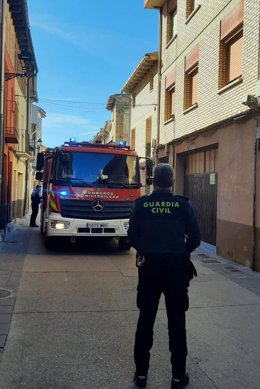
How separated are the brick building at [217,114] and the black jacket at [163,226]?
558 centimetres

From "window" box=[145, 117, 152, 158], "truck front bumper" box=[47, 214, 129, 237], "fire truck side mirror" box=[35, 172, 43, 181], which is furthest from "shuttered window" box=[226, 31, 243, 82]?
"window" box=[145, 117, 152, 158]

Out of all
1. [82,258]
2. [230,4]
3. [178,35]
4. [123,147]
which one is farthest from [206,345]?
[178,35]

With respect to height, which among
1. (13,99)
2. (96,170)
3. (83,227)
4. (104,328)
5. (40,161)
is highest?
(13,99)

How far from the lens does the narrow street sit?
3.87 meters

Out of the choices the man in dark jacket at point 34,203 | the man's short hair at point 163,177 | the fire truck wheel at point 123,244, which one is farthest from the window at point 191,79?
the man's short hair at point 163,177

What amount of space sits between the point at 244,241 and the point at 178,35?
859cm

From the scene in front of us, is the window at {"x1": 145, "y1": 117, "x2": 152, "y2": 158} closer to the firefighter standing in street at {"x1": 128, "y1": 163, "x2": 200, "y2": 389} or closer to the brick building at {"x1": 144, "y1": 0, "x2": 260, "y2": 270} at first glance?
the brick building at {"x1": 144, "y1": 0, "x2": 260, "y2": 270}

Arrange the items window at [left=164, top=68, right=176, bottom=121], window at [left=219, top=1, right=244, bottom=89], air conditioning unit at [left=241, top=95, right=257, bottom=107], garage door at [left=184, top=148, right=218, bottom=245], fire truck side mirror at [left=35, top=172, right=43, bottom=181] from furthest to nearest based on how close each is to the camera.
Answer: window at [left=164, top=68, right=176, bottom=121]
fire truck side mirror at [left=35, top=172, right=43, bottom=181]
garage door at [left=184, top=148, right=218, bottom=245]
window at [left=219, top=1, right=244, bottom=89]
air conditioning unit at [left=241, top=95, right=257, bottom=107]

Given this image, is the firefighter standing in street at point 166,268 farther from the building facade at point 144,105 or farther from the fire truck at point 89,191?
the building facade at point 144,105

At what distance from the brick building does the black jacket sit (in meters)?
5.58

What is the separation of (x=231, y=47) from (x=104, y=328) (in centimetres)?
852

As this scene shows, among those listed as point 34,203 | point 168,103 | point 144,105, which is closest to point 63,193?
point 34,203

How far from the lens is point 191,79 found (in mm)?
14320

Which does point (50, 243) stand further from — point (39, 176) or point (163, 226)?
point (163, 226)
